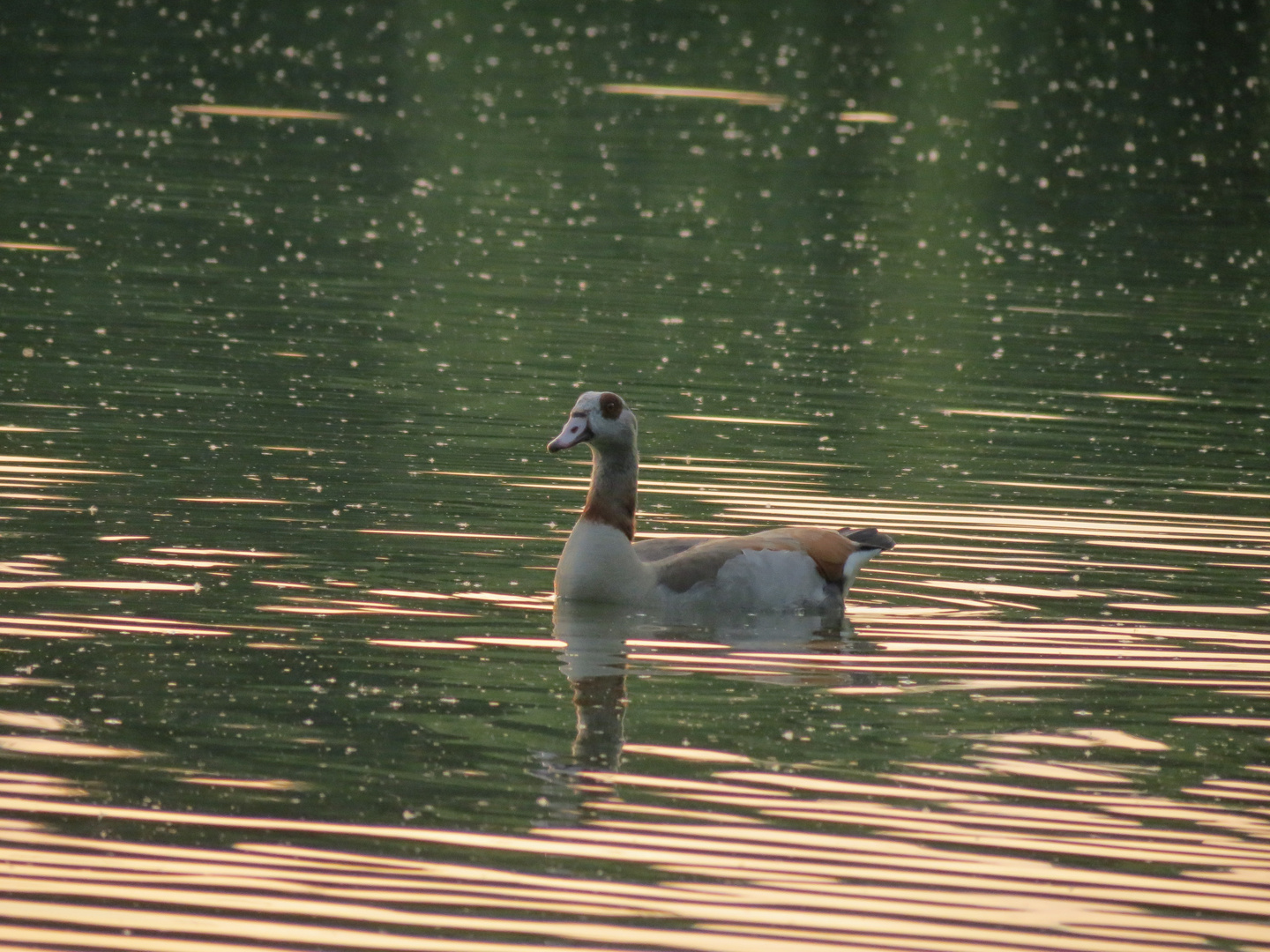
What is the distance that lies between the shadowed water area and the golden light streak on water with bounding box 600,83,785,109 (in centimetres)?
1076

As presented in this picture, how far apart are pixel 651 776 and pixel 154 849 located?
2576mm

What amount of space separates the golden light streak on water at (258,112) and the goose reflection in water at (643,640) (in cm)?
3298

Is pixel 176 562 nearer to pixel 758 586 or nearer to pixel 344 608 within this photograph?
pixel 344 608

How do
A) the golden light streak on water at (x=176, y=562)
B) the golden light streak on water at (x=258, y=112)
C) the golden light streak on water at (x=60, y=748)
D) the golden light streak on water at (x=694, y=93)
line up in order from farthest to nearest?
1. the golden light streak on water at (x=694, y=93)
2. the golden light streak on water at (x=258, y=112)
3. the golden light streak on water at (x=176, y=562)
4. the golden light streak on water at (x=60, y=748)

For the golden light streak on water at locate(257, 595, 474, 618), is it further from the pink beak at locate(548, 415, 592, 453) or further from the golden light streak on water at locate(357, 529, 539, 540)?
the golden light streak on water at locate(357, 529, 539, 540)

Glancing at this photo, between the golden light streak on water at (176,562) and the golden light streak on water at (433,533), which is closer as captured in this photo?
the golden light streak on water at (176,562)

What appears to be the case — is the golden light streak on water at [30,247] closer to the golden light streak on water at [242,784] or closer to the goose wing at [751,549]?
the goose wing at [751,549]

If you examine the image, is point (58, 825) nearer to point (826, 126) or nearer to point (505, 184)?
point (505, 184)

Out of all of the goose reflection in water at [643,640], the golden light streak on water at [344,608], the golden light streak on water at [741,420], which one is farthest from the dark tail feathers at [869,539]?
the golden light streak on water at [741,420]

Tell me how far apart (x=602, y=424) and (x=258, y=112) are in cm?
3342

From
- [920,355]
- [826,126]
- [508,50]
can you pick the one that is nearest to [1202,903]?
[920,355]

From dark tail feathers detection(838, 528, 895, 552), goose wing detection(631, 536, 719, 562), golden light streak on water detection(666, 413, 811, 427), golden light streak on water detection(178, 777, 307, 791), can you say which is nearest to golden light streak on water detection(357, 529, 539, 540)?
goose wing detection(631, 536, 719, 562)

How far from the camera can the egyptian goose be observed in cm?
1518

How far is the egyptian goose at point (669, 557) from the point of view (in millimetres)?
15180
